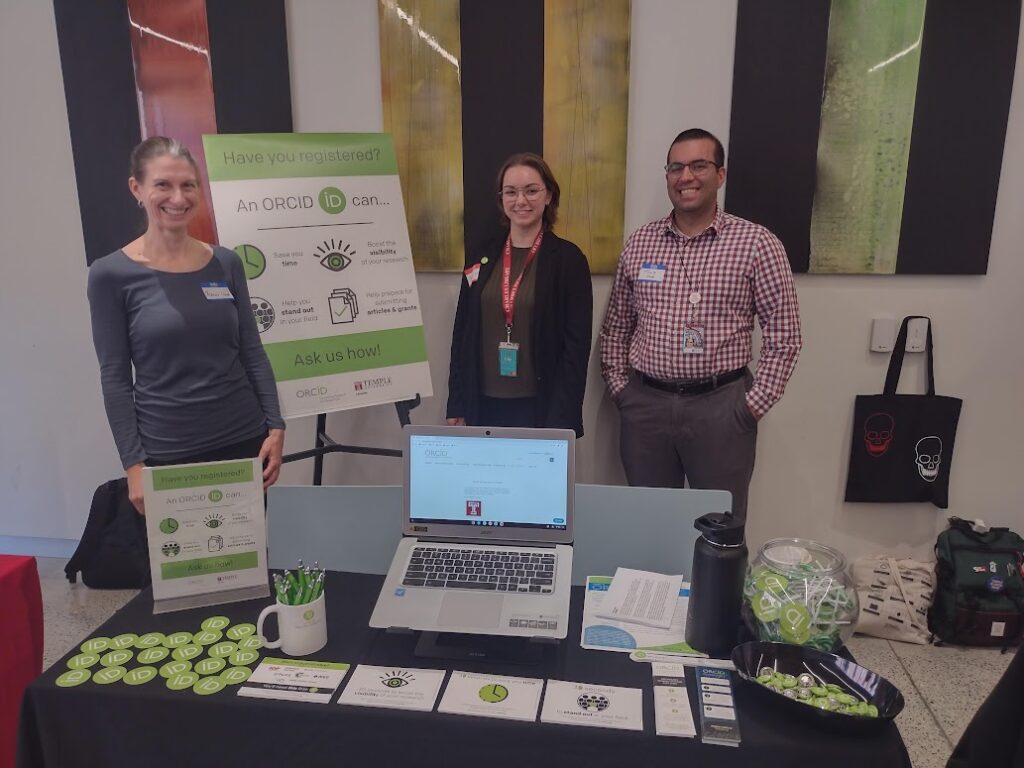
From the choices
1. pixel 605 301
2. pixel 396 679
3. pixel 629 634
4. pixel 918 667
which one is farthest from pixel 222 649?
pixel 918 667

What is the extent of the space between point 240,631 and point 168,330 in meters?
0.95

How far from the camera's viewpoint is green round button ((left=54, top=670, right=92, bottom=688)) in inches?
42.4

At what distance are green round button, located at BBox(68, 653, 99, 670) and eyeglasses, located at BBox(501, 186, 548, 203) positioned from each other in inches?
71.9

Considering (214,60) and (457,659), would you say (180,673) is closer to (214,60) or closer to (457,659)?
(457,659)

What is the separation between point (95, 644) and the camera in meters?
1.18

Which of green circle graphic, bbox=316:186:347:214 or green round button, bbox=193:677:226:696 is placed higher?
green circle graphic, bbox=316:186:347:214

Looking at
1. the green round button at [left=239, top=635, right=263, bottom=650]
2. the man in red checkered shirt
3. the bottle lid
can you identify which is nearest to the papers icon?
the man in red checkered shirt

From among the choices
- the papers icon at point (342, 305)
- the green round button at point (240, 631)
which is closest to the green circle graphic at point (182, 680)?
the green round button at point (240, 631)

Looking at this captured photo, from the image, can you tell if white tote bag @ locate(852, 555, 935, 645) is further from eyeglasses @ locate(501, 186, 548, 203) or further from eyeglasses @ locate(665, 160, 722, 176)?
eyeglasses @ locate(501, 186, 548, 203)

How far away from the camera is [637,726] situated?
991 millimetres

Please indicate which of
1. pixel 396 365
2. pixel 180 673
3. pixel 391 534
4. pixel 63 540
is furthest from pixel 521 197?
pixel 63 540

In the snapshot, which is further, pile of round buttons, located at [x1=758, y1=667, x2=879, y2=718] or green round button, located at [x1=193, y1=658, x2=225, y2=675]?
green round button, located at [x1=193, y1=658, x2=225, y2=675]

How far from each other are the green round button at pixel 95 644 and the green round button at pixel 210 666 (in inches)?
7.3

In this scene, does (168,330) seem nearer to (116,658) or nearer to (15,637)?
(15,637)
